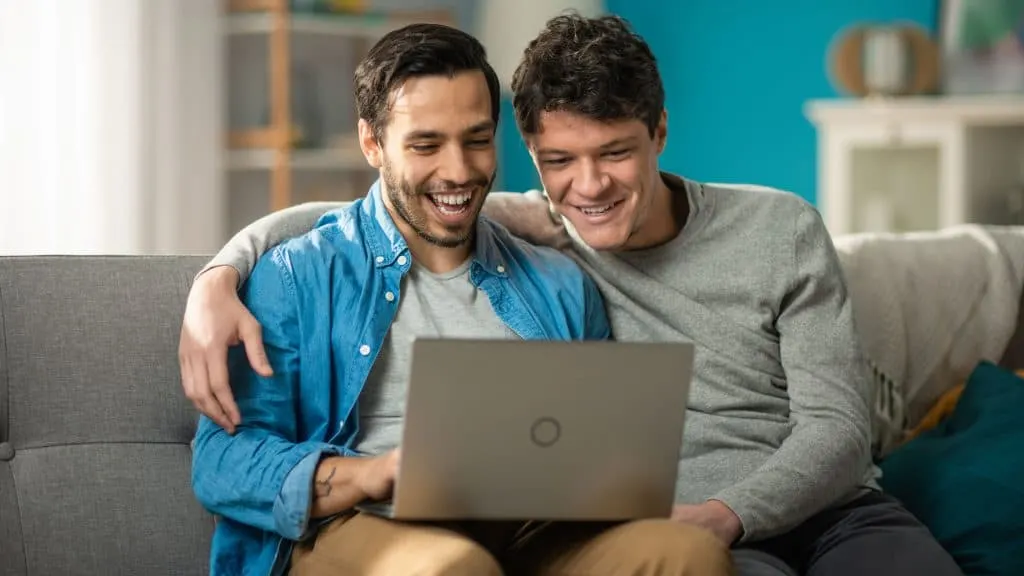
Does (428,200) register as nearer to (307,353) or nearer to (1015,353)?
(307,353)

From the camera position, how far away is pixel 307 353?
68.7 inches

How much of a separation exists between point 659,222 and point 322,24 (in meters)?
2.52

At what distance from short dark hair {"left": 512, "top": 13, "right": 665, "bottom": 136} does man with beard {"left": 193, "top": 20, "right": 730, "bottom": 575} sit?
58 mm

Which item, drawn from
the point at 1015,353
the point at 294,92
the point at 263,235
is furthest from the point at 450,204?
the point at 294,92

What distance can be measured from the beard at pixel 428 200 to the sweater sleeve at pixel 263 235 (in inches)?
6.5

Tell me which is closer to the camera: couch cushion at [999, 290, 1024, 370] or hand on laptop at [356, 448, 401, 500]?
hand on laptop at [356, 448, 401, 500]

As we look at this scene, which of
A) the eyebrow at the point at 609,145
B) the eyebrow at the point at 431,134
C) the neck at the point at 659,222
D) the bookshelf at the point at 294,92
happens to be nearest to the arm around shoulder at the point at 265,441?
the eyebrow at the point at 431,134

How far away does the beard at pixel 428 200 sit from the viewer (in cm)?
181

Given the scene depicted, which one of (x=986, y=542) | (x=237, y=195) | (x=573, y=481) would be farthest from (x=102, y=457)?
(x=237, y=195)

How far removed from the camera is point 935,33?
15.2 feet

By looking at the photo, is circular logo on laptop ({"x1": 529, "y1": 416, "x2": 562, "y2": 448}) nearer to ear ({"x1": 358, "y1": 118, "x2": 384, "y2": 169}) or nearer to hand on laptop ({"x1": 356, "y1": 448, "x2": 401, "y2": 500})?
hand on laptop ({"x1": 356, "y1": 448, "x2": 401, "y2": 500})

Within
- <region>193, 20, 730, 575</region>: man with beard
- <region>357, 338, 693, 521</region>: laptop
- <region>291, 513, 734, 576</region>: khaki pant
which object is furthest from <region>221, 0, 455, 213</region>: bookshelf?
<region>357, 338, 693, 521</region>: laptop

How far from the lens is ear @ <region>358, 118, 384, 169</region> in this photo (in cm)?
187

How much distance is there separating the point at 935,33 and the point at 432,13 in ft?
5.37
